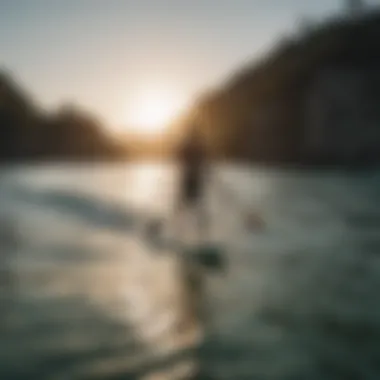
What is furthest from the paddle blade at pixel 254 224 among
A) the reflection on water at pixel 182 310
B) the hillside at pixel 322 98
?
the hillside at pixel 322 98

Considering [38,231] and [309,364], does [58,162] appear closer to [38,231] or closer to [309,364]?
[38,231]

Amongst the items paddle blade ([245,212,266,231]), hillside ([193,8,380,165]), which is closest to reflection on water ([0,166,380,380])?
paddle blade ([245,212,266,231])

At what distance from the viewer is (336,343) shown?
7.79m

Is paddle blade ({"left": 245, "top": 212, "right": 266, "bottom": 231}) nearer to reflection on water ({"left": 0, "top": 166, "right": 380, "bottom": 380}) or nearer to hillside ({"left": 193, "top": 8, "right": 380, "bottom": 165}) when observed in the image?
reflection on water ({"left": 0, "top": 166, "right": 380, "bottom": 380})

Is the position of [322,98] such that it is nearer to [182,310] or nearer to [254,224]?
[254,224]

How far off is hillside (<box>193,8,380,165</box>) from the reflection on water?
179 feet

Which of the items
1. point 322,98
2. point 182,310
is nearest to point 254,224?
point 182,310

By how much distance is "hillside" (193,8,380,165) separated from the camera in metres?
71.2

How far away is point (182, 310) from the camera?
948 centimetres

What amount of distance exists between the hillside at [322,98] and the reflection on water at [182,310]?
5445cm

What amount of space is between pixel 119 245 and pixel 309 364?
10502 mm

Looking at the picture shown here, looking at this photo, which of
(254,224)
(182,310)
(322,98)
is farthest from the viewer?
(322,98)

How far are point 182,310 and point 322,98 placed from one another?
67.0m

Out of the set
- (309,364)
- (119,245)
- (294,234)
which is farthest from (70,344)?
(294,234)
